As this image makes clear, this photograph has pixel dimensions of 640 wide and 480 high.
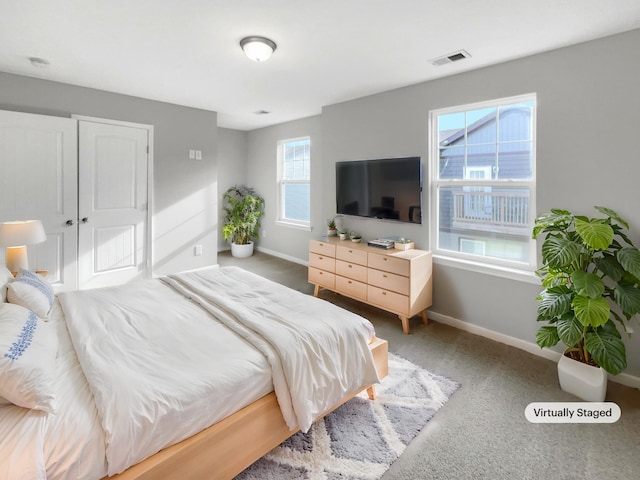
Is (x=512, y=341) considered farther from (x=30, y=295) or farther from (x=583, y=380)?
(x=30, y=295)

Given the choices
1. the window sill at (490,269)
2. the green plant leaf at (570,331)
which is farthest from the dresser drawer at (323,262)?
the green plant leaf at (570,331)

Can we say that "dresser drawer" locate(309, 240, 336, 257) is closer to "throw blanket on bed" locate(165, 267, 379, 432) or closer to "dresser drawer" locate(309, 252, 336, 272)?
"dresser drawer" locate(309, 252, 336, 272)

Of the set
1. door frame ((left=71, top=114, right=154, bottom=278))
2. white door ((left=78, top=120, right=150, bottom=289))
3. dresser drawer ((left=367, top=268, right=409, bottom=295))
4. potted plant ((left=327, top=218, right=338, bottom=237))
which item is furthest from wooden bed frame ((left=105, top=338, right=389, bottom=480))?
door frame ((left=71, top=114, right=154, bottom=278))

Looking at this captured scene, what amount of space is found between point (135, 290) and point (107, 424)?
153 cm

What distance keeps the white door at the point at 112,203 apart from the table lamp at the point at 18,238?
106 centimetres

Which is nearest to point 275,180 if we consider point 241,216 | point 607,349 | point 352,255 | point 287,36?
point 241,216

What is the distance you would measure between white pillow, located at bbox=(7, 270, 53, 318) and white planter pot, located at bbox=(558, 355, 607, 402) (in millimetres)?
3232

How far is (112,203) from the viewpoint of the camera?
4113mm

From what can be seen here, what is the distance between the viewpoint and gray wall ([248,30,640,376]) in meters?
2.37

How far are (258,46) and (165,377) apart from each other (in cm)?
229

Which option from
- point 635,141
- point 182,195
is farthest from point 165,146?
point 635,141

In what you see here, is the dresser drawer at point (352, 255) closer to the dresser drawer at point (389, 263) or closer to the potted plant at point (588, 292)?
the dresser drawer at point (389, 263)

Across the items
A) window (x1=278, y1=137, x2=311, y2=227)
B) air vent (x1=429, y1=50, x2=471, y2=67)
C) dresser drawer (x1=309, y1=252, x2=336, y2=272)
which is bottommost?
dresser drawer (x1=309, y1=252, x2=336, y2=272)

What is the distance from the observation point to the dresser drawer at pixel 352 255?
358 centimetres
